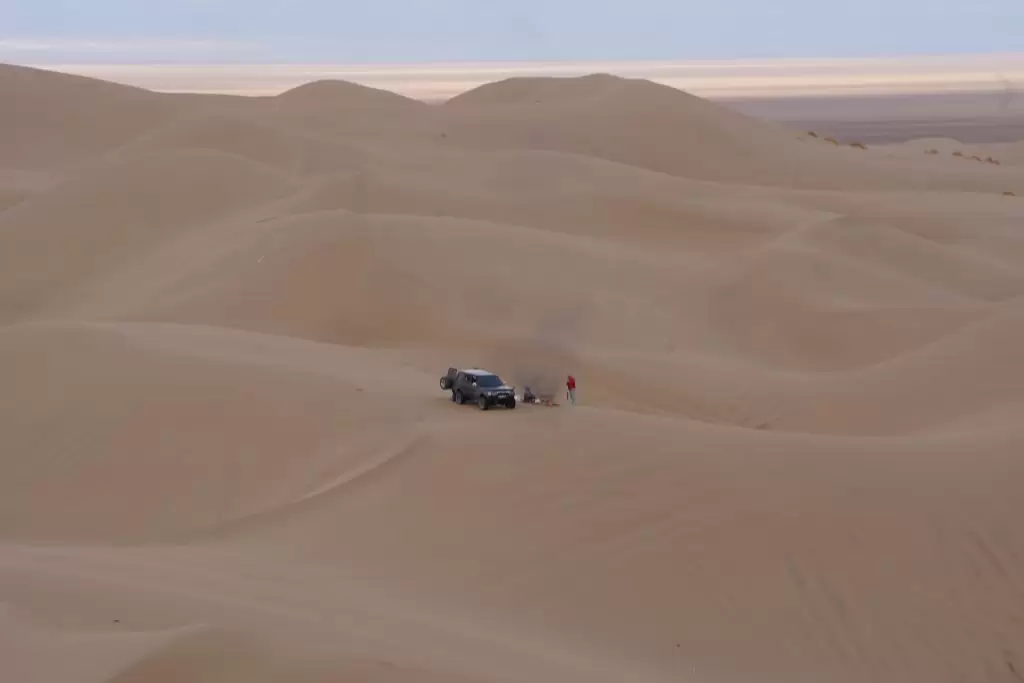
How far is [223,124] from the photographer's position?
37344 mm

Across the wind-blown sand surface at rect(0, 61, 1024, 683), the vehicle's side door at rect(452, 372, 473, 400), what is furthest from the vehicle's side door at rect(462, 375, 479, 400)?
the wind-blown sand surface at rect(0, 61, 1024, 683)

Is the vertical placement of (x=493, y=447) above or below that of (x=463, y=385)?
below

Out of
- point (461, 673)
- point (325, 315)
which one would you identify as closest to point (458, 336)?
point (325, 315)

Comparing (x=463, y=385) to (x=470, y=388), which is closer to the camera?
(x=470, y=388)

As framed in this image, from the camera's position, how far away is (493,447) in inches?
446

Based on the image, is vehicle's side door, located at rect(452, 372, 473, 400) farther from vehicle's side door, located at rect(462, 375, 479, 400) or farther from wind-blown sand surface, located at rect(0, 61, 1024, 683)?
wind-blown sand surface, located at rect(0, 61, 1024, 683)

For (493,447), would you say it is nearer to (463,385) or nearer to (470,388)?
(470,388)

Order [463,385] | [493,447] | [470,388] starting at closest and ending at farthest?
[493,447] < [470,388] < [463,385]

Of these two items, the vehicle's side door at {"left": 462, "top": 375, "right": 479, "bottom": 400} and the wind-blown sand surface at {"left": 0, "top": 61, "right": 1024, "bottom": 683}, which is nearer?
the wind-blown sand surface at {"left": 0, "top": 61, "right": 1024, "bottom": 683}

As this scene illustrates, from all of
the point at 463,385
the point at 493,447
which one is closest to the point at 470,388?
the point at 463,385

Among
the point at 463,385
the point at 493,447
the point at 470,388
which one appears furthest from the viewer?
the point at 463,385

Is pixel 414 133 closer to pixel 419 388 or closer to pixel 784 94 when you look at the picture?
pixel 419 388

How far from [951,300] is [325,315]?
12.0 meters

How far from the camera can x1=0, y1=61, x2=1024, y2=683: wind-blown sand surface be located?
334 inches
